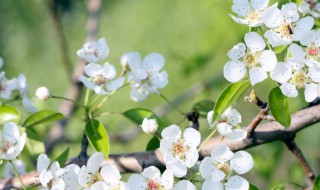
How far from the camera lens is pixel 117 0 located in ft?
18.9

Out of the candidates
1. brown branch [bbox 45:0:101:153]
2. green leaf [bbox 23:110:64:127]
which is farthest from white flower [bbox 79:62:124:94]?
brown branch [bbox 45:0:101:153]

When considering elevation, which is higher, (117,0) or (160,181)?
(160,181)

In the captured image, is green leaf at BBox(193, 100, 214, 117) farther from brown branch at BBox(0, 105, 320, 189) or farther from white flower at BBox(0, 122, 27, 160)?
white flower at BBox(0, 122, 27, 160)

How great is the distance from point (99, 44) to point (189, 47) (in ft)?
11.9

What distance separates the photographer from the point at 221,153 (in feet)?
3.74

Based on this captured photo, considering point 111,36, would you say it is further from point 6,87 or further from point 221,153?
point 221,153

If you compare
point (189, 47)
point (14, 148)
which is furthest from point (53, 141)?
point (189, 47)

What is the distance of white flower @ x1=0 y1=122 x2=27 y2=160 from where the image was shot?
1.25 meters

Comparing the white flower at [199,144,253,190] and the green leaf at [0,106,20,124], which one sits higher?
the green leaf at [0,106,20,124]

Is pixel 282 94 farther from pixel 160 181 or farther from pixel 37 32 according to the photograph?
pixel 37 32

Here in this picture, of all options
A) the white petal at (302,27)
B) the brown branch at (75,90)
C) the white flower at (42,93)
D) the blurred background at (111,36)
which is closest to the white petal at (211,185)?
the white petal at (302,27)

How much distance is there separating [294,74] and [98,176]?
45 centimetres

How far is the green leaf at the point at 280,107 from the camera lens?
3.68 feet

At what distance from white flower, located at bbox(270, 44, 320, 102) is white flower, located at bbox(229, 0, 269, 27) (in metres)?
0.12
